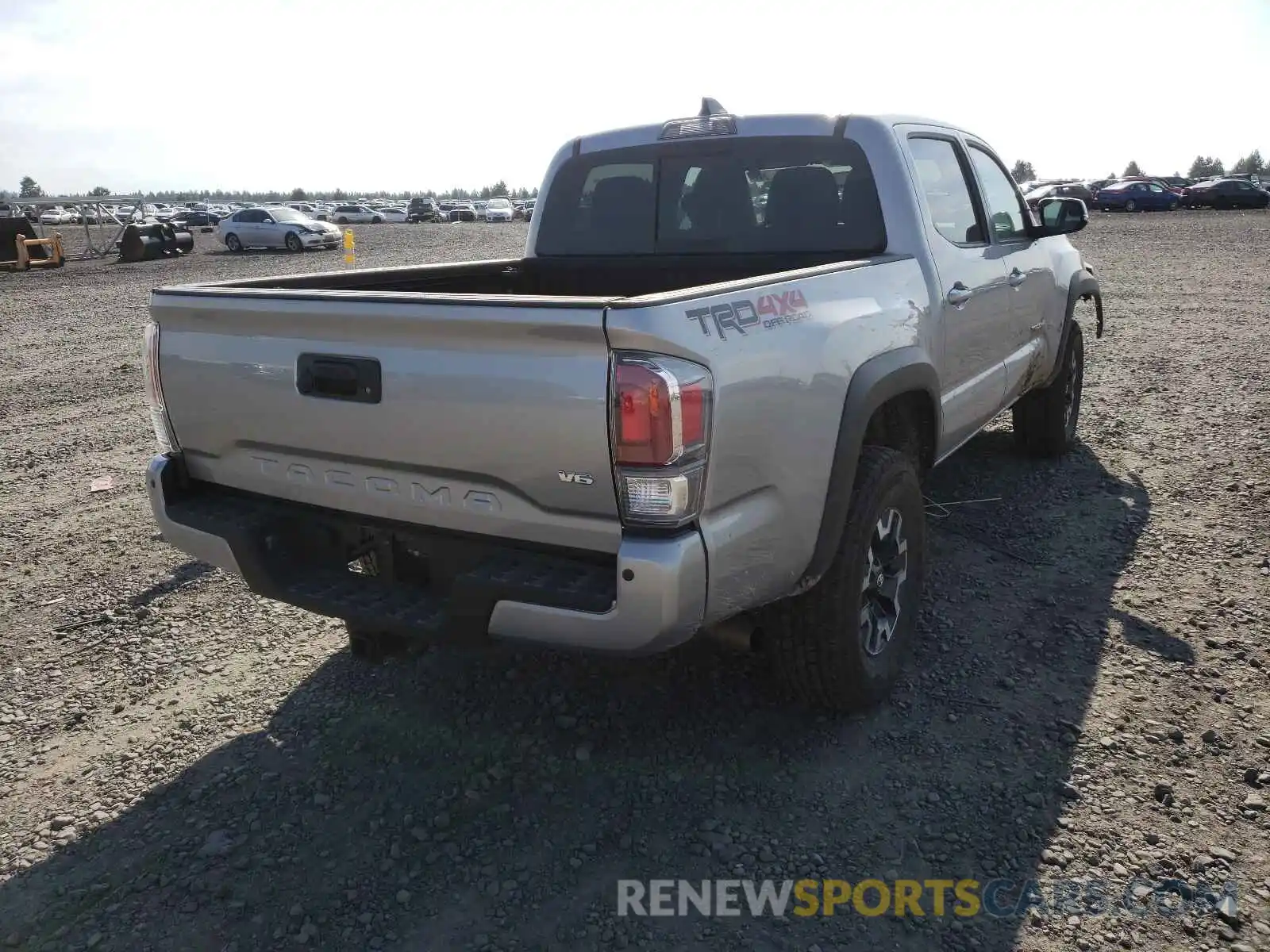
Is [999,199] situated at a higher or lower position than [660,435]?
higher

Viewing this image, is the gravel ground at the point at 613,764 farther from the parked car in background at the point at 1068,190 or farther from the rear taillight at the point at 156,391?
the parked car in background at the point at 1068,190

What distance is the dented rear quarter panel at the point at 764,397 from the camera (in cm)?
233

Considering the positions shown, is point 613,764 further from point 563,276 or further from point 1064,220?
point 1064,220

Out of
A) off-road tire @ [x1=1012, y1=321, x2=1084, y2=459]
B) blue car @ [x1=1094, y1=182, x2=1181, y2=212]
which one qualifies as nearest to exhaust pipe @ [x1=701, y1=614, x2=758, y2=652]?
off-road tire @ [x1=1012, y1=321, x2=1084, y2=459]

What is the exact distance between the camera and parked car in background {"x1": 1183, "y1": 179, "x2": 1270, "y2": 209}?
38781 mm

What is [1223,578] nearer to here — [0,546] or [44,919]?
[44,919]

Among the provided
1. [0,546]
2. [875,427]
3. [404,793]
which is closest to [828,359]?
[875,427]

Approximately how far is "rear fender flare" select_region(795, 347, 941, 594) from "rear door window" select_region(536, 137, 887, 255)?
87 centimetres

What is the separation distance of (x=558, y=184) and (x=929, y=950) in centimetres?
363

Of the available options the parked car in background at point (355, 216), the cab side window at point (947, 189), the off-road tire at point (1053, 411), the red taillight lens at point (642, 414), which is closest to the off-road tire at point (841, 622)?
the red taillight lens at point (642, 414)

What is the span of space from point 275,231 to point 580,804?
1233 inches

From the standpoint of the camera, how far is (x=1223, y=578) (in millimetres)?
4340

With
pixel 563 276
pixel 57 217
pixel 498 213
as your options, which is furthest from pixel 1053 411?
pixel 57 217

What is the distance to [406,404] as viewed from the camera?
2.56 meters
